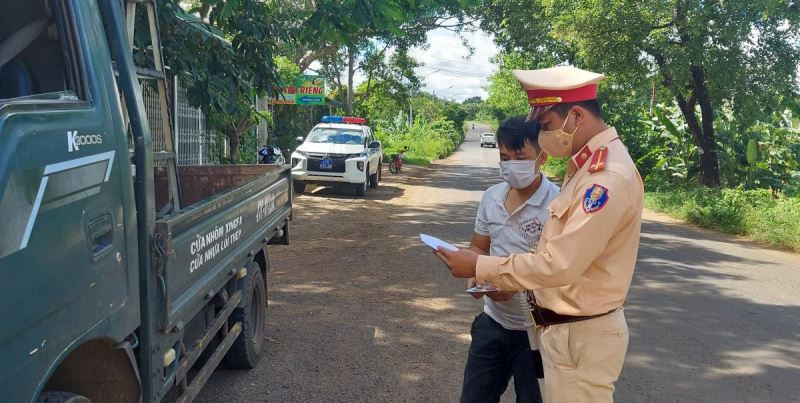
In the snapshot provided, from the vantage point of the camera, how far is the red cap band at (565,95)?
223cm

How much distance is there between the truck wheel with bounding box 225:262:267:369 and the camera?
447cm

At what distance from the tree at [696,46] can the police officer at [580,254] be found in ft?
37.3

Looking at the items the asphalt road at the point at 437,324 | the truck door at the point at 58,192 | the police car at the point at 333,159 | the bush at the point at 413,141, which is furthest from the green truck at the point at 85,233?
the bush at the point at 413,141

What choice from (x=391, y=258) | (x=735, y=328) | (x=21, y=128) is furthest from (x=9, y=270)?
(x=391, y=258)

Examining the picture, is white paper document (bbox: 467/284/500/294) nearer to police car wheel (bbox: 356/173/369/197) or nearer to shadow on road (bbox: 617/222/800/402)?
shadow on road (bbox: 617/222/800/402)

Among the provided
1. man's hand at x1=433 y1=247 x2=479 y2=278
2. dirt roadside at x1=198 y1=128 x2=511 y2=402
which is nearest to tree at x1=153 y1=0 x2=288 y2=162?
dirt roadside at x1=198 y1=128 x2=511 y2=402

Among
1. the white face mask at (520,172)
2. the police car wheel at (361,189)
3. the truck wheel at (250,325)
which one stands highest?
the white face mask at (520,172)

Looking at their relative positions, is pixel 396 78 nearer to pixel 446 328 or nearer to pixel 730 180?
pixel 730 180

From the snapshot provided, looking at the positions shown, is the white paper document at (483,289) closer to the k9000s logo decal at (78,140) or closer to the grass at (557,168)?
the k9000s logo decal at (78,140)

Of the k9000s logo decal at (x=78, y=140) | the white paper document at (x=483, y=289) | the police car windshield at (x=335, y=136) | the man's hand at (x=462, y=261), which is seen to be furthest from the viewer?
the police car windshield at (x=335, y=136)

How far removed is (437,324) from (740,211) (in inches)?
382

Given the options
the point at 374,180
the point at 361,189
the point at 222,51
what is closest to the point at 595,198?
the point at 222,51

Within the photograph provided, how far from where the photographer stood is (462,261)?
7.85 ft

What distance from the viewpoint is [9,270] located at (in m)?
1.59
